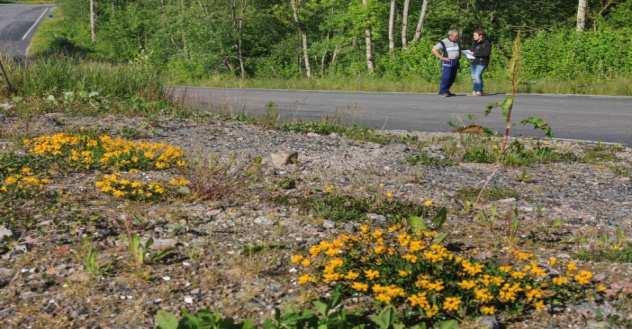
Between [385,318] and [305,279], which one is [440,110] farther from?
[385,318]

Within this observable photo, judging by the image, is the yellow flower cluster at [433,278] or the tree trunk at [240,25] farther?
the tree trunk at [240,25]

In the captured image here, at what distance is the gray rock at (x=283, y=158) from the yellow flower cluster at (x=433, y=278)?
2.65 m

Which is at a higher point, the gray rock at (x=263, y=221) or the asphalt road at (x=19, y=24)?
the asphalt road at (x=19, y=24)

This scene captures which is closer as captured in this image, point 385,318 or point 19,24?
point 385,318

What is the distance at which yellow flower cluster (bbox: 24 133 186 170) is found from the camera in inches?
254

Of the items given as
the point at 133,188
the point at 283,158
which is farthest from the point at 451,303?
the point at 283,158

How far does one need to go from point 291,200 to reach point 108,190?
139 centimetres

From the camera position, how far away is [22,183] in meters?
5.59

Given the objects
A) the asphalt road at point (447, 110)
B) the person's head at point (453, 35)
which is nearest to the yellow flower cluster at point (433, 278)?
the asphalt road at point (447, 110)

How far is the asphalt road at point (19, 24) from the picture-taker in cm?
4097

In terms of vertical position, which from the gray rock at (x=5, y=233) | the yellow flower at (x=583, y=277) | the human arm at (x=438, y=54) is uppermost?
the human arm at (x=438, y=54)

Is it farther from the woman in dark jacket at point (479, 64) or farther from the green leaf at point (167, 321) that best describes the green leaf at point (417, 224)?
the woman in dark jacket at point (479, 64)

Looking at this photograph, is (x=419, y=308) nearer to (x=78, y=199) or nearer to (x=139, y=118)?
(x=78, y=199)

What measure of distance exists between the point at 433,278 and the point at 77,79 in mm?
9753
